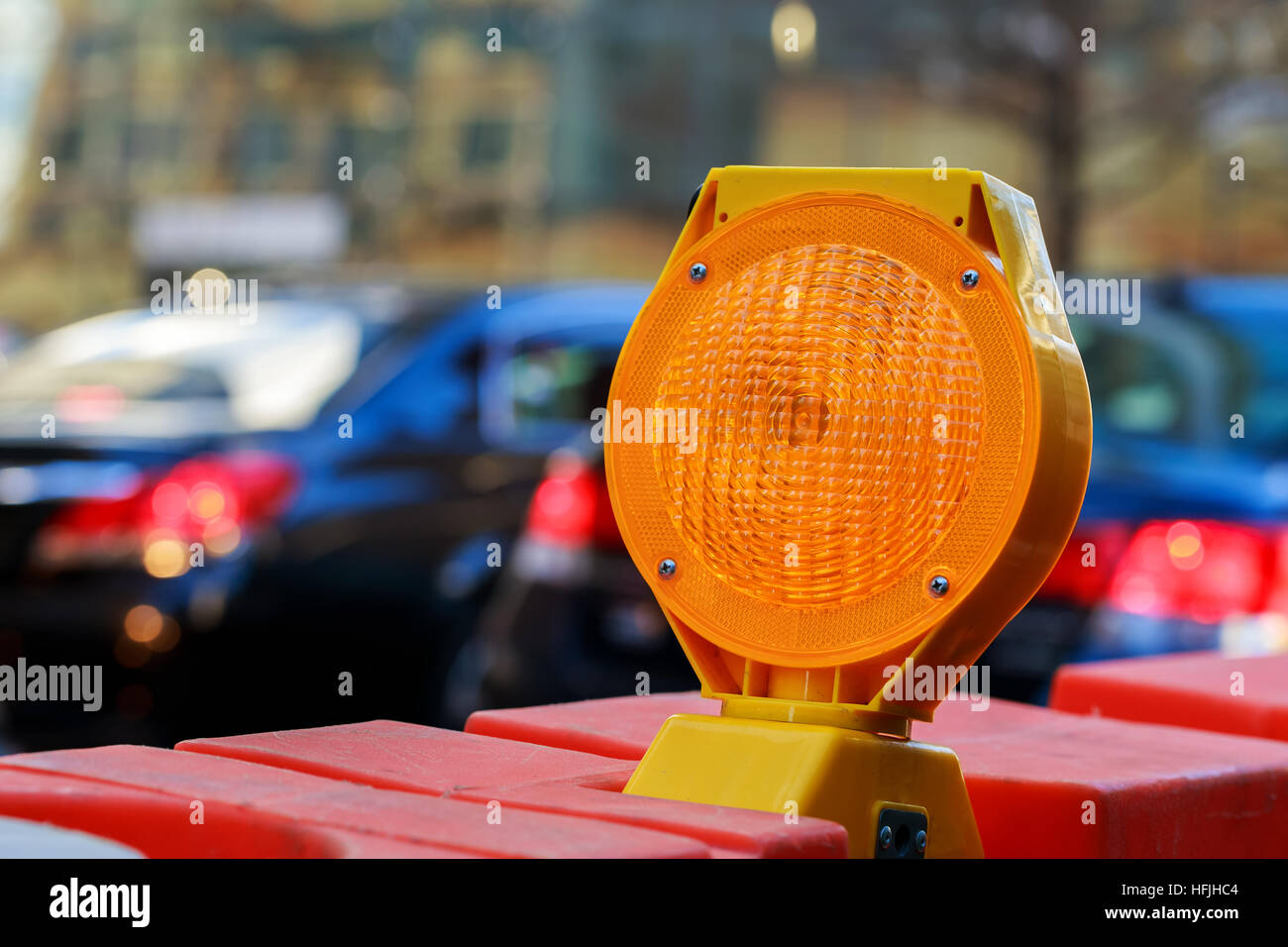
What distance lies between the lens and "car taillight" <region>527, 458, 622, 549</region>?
4926mm

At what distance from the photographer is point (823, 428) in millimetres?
1435

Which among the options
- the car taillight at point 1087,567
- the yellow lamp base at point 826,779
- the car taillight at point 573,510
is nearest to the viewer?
the yellow lamp base at point 826,779

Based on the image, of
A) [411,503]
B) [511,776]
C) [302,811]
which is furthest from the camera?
[411,503]

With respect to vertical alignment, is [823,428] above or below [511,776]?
above

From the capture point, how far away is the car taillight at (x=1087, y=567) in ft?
14.0

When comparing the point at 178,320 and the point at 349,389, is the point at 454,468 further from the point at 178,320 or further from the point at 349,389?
the point at 178,320

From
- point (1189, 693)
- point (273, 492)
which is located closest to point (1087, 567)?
point (1189, 693)

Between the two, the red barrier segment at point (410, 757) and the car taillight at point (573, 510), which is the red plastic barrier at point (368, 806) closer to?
the red barrier segment at point (410, 757)

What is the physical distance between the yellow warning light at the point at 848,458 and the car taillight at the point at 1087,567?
2840 millimetres

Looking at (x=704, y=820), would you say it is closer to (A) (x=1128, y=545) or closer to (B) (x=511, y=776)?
(B) (x=511, y=776)

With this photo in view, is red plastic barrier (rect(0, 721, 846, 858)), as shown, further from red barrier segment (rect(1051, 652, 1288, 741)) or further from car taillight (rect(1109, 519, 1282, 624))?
car taillight (rect(1109, 519, 1282, 624))

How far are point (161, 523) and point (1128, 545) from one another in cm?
253

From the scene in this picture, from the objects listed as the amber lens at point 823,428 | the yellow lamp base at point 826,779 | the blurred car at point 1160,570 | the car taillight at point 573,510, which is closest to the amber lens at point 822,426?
the amber lens at point 823,428

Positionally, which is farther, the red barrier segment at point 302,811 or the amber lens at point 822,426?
the amber lens at point 822,426
